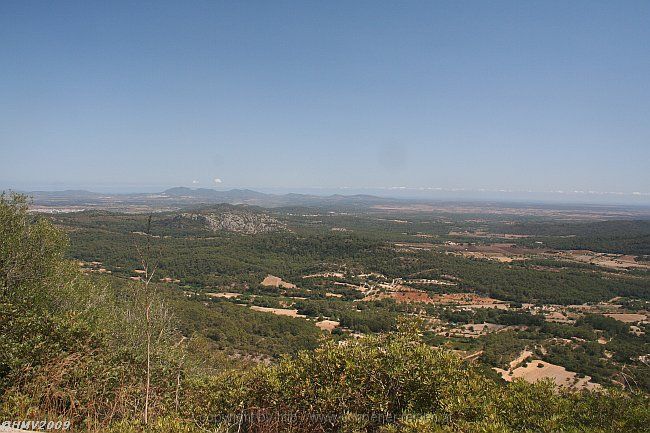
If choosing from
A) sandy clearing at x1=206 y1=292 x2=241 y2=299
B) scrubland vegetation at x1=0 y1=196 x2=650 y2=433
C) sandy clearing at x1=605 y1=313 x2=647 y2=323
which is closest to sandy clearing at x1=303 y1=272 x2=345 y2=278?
sandy clearing at x1=206 y1=292 x2=241 y2=299

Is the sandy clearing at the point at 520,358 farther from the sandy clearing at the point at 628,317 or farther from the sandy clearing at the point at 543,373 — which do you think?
the sandy clearing at the point at 628,317

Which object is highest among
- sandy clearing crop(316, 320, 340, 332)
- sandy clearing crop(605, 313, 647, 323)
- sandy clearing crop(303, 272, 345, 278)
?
sandy clearing crop(605, 313, 647, 323)

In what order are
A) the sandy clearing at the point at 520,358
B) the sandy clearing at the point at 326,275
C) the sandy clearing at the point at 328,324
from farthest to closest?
the sandy clearing at the point at 326,275, the sandy clearing at the point at 328,324, the sandy clearing at the point at 520,358

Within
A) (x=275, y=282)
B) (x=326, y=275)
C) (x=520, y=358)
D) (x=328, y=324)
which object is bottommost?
(x=275, y=282)

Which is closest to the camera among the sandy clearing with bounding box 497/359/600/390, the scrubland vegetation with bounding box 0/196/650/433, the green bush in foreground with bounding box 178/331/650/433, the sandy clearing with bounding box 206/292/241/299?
the green bush in foreground with bounding box 178/331/650/433

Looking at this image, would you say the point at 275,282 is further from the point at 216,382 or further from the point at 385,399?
the point at 385,399

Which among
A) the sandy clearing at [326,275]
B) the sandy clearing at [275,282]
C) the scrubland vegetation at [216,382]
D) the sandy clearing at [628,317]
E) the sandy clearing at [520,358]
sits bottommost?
the sandy clearing at [275,282]

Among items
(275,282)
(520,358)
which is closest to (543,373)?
(520,358)

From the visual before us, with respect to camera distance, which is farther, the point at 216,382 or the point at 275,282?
the point at 275,282

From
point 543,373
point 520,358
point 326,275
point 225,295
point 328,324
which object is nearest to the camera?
point 543,373

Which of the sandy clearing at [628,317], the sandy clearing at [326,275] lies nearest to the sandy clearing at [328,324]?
the sandy clearing at [326,275]

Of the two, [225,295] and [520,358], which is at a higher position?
[520,358]

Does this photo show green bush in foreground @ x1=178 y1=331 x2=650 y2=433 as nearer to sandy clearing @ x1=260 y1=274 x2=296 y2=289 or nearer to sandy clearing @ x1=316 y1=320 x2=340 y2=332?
sandy clearing @ x1=316 y1=320 x2=340 y2=332
